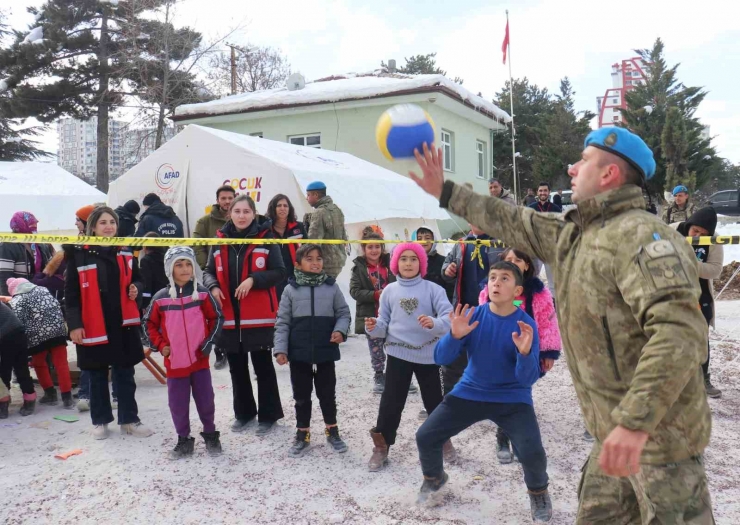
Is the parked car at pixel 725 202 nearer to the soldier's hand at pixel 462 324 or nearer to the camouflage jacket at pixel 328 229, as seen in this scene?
the camouflage jacket at pixel 328 229

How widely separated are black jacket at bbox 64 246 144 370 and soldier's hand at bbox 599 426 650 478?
431 cm

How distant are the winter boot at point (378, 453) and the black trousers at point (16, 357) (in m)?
3.61

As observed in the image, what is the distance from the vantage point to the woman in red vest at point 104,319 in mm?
4918

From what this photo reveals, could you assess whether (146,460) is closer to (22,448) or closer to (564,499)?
(22,448)

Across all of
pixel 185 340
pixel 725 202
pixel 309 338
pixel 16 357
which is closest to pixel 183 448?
pixel 185 340

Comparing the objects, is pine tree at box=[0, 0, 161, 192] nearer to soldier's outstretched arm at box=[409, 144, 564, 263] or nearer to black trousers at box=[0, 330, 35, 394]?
black trousers at box=[0, 330, 35, 394]

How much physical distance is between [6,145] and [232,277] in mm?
28612

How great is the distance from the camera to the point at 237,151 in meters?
9.61

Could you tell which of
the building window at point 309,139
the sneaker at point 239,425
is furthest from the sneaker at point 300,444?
the building window at point 309,139

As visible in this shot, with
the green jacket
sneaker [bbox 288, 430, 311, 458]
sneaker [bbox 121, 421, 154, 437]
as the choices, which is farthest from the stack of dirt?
sneaker [bbox 121, 421, 154, 437]

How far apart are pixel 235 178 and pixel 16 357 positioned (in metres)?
4.75

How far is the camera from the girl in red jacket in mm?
4602

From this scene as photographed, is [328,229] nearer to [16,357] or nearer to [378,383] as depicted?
[378,383]

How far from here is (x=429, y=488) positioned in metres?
3.73
